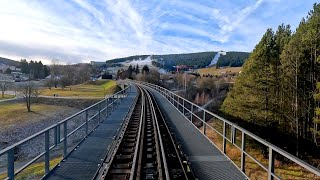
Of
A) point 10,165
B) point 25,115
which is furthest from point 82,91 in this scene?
point 10,165

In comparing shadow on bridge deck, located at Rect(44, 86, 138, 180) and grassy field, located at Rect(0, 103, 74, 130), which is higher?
shadow on bridge deck, located at Rect(44, 86, 138, 180)

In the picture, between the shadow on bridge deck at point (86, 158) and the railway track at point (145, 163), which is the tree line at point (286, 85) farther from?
the shadow on bridge deck at point (86, 158)

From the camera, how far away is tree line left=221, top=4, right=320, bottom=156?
25688 millimetres

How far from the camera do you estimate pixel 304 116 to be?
27.6 metres

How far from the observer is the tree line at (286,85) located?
25.7m

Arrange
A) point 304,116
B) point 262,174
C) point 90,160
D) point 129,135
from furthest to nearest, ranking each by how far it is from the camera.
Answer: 1. point 304,116
2. point 262,174
3. point 129,135
4. point 90,160

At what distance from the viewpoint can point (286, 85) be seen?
94.3 feet

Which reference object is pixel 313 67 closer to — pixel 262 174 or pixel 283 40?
pixel 283 40

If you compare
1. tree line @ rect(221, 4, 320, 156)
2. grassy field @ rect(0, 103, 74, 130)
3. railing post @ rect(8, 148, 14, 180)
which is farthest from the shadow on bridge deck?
grassy field @ rect(0, 103, 74, 130)

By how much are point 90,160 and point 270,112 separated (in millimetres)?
22050

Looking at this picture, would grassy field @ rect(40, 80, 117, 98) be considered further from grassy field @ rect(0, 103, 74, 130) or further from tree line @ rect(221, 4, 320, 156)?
tree line @ rect(221, 4, 320, 156)

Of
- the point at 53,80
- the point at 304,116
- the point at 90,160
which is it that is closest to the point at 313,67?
the point at 304,116

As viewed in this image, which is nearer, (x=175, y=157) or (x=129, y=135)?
(x=175, y=157)

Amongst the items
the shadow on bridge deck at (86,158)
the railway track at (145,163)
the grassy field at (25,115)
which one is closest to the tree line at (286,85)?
the railway track at (145,163)
